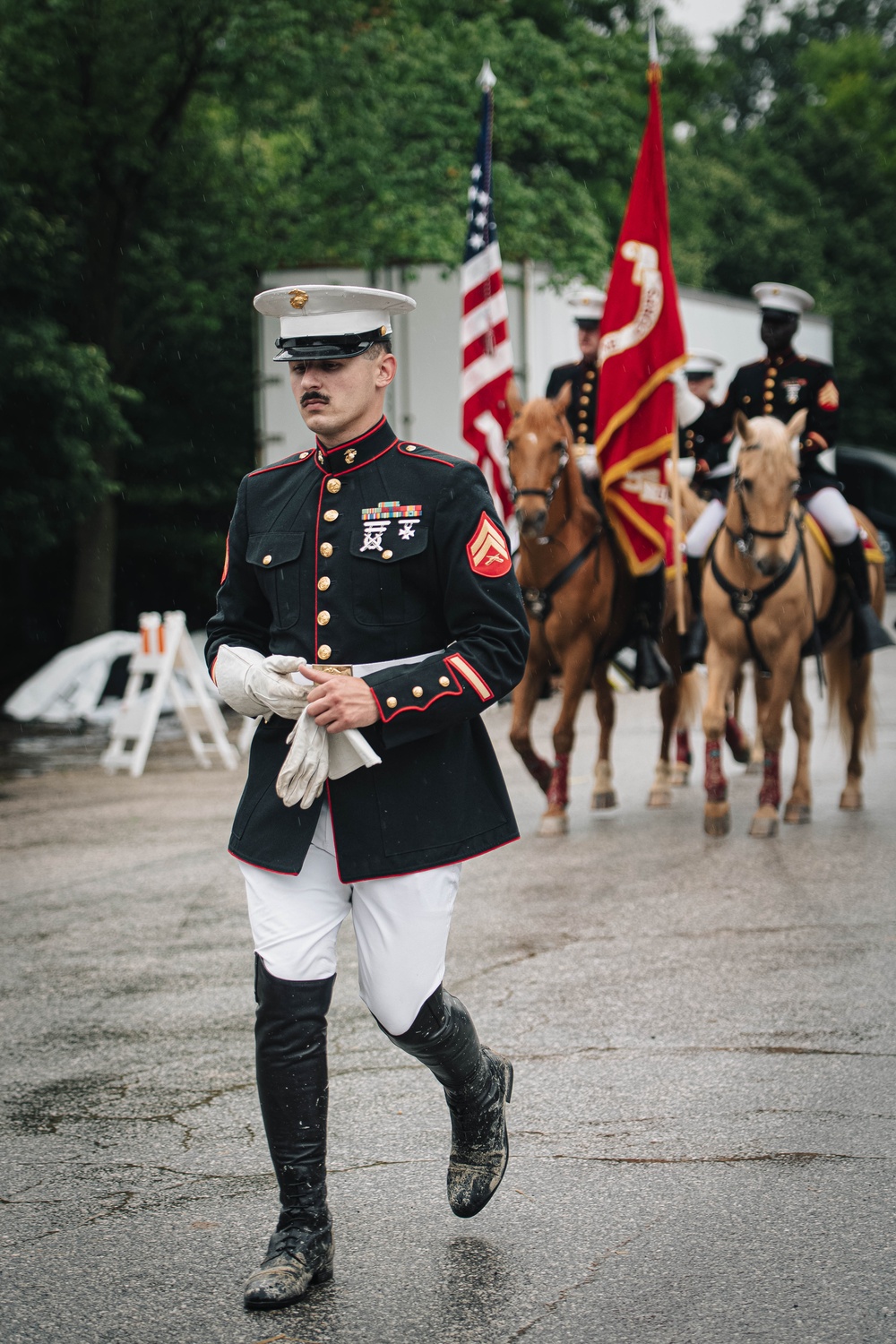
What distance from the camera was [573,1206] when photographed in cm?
396

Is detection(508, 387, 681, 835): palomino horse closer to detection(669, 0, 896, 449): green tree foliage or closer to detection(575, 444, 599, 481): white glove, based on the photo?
detection(575, 444, 599, 481): white glove

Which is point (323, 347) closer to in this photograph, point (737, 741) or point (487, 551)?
point (487, 551)

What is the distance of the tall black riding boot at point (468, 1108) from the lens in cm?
374

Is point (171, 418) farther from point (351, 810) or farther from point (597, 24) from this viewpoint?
point (597, 24)

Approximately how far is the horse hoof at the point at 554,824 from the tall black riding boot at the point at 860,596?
7.03 feet

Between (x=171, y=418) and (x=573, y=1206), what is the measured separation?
721 inches

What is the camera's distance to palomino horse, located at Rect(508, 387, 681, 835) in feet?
30.6

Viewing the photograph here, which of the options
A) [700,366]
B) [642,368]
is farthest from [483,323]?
[642,368]

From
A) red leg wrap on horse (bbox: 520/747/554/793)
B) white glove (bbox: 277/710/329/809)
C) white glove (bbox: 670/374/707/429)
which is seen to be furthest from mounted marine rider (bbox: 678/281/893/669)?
white glove (bbox: 277/710/329/809)

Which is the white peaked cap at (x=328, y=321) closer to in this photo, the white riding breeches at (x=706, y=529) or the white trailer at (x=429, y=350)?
the white riding breeches at (x=706, y=529)

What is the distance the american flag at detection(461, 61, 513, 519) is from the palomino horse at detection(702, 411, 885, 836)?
442 cm

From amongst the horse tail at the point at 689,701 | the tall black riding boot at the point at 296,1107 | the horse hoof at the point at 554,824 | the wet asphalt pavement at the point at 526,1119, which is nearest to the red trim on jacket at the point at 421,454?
the tall black riding boot at the point at 296,1107

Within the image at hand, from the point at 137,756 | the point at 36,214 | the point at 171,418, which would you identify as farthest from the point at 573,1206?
the point at 171,418

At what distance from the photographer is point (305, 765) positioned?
349 cm
